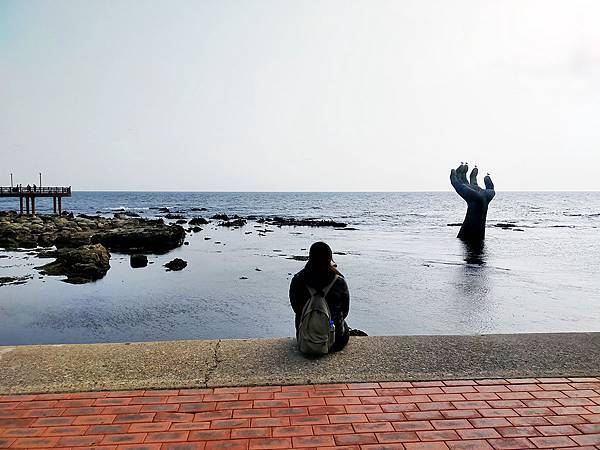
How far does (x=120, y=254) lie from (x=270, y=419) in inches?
815

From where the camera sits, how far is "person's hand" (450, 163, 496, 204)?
97.2 ft

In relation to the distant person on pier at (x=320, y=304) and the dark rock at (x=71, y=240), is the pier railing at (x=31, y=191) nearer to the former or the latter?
the dark rock at (x=71, y=240)

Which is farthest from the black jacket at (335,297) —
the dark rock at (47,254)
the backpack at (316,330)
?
the dark rock at (47,254)

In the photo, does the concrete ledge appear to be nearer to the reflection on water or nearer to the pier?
the reflection on water

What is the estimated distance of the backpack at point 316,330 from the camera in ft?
15.2

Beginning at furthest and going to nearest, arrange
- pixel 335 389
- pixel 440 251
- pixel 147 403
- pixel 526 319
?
pixel 440 251 < pixel 526 319 < pixel 335 389 < pixel 147 403

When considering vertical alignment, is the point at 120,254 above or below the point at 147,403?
below

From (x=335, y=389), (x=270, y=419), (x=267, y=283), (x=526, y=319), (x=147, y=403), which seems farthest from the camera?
(x=267, y=283)

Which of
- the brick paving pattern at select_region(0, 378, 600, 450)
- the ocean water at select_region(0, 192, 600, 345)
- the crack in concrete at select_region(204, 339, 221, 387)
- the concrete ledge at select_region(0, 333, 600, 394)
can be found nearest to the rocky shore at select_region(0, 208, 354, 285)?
the ocean water at select_region(0, 192, 600, 345)

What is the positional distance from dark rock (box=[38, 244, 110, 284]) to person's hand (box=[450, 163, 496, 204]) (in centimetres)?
2084

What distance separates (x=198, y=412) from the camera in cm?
363

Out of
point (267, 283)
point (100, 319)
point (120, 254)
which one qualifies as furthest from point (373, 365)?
point (120, 254)

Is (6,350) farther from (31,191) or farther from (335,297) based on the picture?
(31,191)

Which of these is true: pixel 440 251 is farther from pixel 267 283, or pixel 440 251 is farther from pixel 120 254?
pixel 120 254
